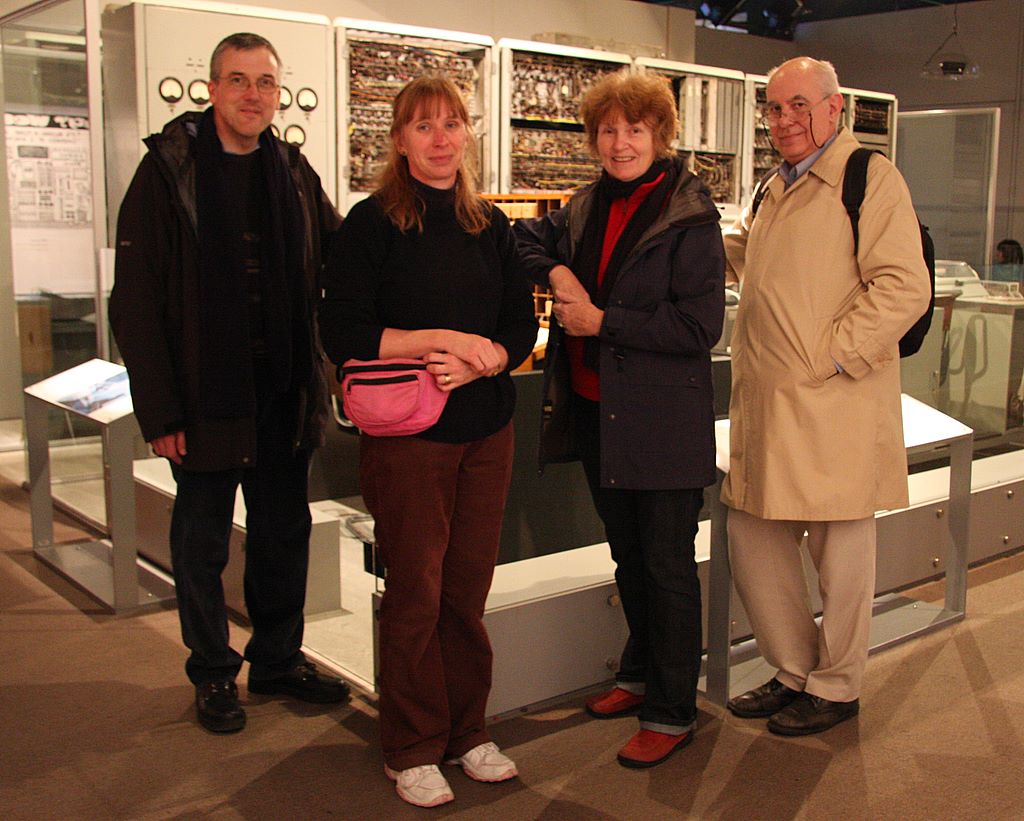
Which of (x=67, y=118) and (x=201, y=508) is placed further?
(x=67, y=118)

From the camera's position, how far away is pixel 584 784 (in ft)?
8.73

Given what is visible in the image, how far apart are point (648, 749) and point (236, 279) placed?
57.0 inches

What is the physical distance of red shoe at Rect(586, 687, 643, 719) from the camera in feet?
9.86

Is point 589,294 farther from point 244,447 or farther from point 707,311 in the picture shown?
point 244,447

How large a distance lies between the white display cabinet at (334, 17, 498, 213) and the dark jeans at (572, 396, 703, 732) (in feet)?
10.3

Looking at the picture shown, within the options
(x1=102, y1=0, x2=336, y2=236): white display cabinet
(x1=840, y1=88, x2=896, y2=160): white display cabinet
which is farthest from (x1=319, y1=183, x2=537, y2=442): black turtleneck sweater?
(x1=840, y1=88, x2=896, y2=160): white display cabinet

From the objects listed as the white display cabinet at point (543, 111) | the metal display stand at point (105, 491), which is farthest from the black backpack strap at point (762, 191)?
the white display cabinet at point (543, 111)

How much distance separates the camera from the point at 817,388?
2.78m

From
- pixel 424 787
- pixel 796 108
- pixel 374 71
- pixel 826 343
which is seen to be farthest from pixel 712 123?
pixel 424 787

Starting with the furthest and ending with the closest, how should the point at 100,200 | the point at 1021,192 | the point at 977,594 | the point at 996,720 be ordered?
the point at 1021,192, the point at 100,200, the point at 977,594, the point at 996,720

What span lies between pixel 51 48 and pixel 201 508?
10.1ft

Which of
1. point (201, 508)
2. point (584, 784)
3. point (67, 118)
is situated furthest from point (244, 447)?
point (67, 118)

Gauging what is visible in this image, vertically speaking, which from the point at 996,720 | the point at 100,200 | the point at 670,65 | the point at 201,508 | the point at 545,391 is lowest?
the point at 996,720

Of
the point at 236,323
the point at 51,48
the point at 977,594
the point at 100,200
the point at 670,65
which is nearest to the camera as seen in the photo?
the point at 236,323
